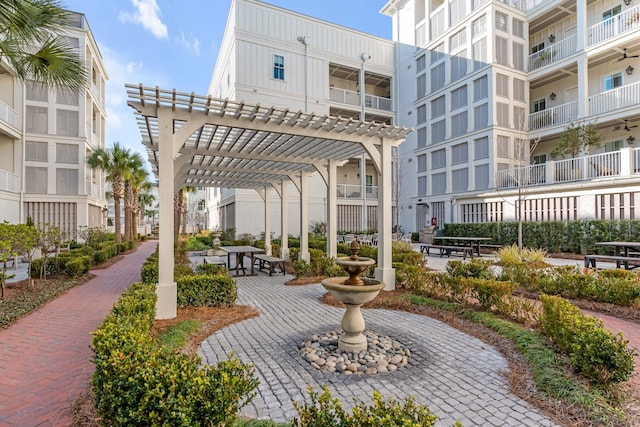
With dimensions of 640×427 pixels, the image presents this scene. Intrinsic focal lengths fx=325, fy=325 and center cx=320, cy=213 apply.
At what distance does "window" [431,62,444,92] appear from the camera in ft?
80.0

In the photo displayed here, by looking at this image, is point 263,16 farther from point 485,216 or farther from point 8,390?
point 8,390

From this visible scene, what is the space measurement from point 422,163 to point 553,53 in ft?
34.3

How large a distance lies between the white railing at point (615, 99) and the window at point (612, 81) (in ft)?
4.59

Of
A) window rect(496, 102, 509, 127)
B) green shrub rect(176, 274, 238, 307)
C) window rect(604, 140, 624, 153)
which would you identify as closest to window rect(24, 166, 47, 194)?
green shrub rect(176, 274, 238, 307)

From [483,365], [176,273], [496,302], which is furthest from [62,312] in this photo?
Answer: [496,302]

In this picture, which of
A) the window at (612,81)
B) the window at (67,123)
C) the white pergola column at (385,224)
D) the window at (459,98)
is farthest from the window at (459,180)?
the window at (67,123)

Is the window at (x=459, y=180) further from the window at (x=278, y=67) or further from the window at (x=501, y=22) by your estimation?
the window at (x=278, y=67)

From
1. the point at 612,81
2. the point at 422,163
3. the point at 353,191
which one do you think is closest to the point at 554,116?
the point at 612,81

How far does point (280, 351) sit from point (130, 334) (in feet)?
7.03

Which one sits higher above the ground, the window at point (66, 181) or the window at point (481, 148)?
the window at point (481, 148)

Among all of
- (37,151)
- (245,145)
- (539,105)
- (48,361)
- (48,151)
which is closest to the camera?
(48,361)

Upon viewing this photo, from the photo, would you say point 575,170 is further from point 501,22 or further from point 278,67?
point 278,67

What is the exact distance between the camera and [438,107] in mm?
24734

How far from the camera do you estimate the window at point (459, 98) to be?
74.0 ft
